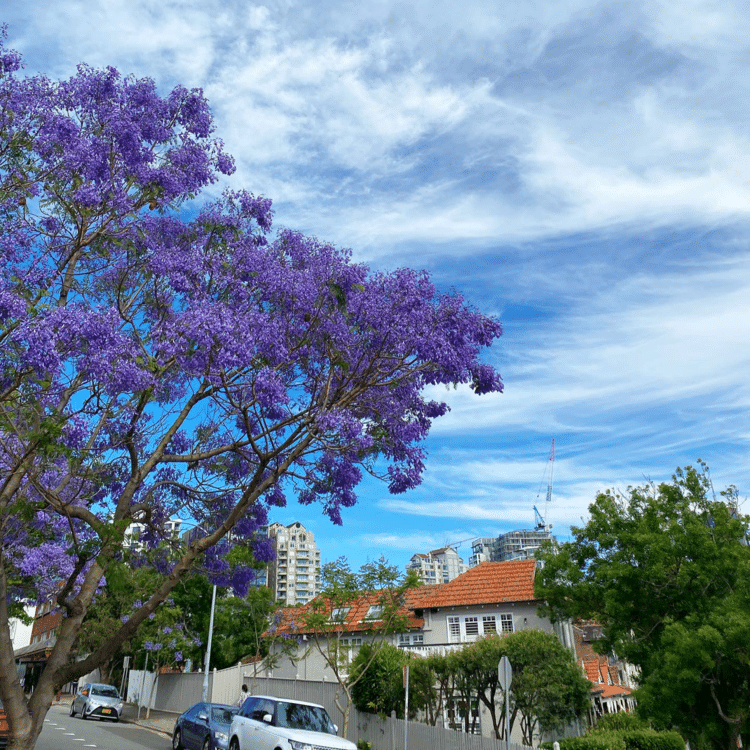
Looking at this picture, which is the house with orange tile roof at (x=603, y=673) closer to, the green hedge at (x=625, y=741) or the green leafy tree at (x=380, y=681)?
the green hedge at (x=625, y=741)

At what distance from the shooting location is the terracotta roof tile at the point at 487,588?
115 feet

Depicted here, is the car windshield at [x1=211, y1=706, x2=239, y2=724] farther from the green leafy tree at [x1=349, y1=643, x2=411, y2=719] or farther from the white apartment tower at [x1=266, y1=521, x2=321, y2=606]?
the white apartment tower at [x1=266, y1=521, x2=321, y2=606]

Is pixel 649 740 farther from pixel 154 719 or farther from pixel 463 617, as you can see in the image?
pixel 154 719

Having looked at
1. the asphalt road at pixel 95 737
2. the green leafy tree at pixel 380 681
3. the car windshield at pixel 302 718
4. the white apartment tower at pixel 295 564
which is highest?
the white apartment tower at pixel 295 564

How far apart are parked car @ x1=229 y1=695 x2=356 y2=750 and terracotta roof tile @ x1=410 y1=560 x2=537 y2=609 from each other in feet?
69.7

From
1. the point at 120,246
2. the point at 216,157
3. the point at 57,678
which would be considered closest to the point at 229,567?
the point at 57,678

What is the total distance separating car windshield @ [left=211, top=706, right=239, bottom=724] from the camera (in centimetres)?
1916

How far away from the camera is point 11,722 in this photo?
33.8 feet

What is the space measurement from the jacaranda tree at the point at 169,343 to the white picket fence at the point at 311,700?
10236 mm

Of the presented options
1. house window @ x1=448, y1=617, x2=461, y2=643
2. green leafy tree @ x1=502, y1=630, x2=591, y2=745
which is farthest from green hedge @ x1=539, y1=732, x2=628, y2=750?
house window @ x1=448, y1=617, x2=461, y2=643

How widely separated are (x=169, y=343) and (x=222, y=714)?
12914mm

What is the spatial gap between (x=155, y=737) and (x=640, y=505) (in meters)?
19.4

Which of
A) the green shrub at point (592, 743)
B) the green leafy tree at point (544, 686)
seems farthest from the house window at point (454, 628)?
the green shrub at point (592, 743)

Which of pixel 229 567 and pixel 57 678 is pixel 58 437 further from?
pixel 229 567
